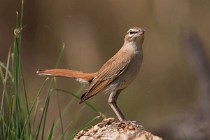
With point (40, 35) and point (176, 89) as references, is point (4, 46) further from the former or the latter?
point (176, 89)

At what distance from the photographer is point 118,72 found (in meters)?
6.06

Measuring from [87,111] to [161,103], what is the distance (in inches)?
31.3

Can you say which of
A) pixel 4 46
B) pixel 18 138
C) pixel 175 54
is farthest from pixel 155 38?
pixel 18 138

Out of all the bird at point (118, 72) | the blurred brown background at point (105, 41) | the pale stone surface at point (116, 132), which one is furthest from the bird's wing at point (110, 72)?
the blurred brown background at point (105, 41)

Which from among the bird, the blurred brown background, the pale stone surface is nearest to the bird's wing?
the bird

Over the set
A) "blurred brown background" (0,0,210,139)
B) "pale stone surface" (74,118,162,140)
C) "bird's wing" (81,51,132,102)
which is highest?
"pale stone surface" (74,118,162,140)

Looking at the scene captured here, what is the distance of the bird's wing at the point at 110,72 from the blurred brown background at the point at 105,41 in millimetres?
3030

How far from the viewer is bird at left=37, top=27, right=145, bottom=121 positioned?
5.96 meters

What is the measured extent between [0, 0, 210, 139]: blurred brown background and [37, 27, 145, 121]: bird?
302cm

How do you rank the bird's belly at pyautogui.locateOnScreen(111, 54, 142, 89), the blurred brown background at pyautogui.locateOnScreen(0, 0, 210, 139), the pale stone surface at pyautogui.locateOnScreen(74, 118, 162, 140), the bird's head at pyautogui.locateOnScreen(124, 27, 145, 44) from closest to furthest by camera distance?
the pale stone surface at pyautogui.locateOnScreen(74, 118, 162, 140) → the bird's belly at pyautogui.locateOnScreen(111, 54, 142, 89) → the bird's head at pyautogui.locateOnScreen(124, 27, 145, 44) → the blurred brown background at pyautogui.locateOnScreen(0, 0, 210, 139)

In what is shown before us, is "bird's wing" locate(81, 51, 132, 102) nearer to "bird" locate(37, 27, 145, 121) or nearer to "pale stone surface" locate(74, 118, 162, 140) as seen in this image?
"bird" locate(37, 27, 145, 121)

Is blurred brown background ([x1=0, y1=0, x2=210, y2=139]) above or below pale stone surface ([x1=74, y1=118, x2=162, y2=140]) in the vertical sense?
below

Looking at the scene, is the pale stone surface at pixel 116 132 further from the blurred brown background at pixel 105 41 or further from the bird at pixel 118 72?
the blurred brown background at pixel 105 41

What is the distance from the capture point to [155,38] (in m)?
9.34
